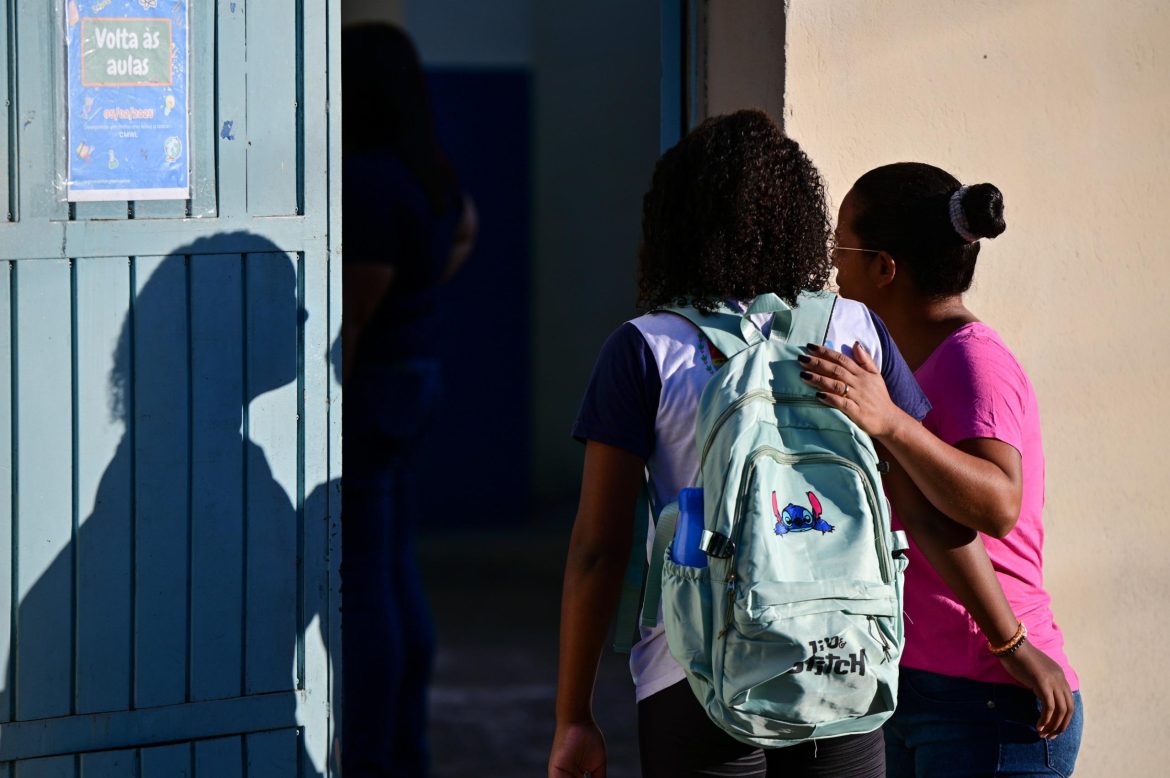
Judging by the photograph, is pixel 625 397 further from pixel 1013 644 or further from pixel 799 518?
pixel 1013 644

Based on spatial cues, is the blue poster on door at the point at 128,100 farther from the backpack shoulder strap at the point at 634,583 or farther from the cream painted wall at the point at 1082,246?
the cream painted wall at the point at 1082,246

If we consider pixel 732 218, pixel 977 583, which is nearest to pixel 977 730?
pixel 977 583

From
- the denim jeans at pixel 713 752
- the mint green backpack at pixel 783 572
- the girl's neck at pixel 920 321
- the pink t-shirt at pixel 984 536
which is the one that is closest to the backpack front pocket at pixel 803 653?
the mint green backpack at pixel 783 572

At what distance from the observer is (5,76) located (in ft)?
7.50

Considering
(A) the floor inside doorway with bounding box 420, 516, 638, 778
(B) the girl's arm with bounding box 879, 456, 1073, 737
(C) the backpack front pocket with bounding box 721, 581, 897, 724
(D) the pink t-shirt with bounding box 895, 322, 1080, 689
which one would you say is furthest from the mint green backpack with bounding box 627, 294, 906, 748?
(A) the floor inside doorway with bounding box 420, 516, 638, 778

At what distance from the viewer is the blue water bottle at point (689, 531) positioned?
5.67 ft

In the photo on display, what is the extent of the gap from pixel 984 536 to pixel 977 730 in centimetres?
32

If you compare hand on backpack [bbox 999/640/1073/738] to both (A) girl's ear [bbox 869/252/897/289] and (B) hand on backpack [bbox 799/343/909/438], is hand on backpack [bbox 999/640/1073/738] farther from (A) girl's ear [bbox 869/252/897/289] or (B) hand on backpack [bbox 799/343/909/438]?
(A) girl's ear [bbox 869/252/897/289]

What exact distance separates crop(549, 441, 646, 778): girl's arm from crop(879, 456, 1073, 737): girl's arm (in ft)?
1.51

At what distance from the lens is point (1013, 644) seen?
79.9 inches

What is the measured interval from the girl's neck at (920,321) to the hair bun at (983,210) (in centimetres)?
15

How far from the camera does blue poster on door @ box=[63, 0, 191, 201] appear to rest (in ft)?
7.61

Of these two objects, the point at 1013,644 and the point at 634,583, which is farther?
the point at 1013,644

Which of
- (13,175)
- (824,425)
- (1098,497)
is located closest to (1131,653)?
(1098,497)
